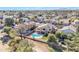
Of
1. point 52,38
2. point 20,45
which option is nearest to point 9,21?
point 20,45

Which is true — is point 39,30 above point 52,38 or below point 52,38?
above

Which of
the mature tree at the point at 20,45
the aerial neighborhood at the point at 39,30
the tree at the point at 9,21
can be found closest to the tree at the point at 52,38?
the aerial neighborhood at the point at 39,30

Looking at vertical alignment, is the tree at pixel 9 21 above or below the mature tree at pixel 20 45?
above

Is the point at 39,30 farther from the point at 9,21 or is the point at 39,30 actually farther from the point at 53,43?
the point at 9,21

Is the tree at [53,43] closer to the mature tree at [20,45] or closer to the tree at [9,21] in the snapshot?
the mature tree at [20,45]

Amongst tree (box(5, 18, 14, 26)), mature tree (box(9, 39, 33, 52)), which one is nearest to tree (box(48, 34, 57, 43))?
mature tree (box(9, 39, 33, 52))

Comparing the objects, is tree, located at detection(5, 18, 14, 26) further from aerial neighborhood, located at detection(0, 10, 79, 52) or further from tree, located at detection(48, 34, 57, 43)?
tree, located at detection(48, 34, 57, 43)

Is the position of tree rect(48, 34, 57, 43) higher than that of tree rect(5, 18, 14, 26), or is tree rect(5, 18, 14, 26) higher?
tree rect(5, 18, 14, 26)
